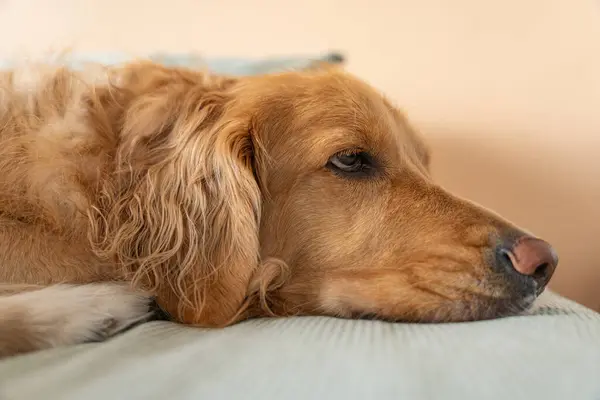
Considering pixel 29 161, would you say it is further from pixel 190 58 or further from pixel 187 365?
pixel 190 58

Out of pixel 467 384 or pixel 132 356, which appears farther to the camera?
pixel 132 356

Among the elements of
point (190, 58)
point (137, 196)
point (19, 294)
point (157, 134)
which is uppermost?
point (190, 58)

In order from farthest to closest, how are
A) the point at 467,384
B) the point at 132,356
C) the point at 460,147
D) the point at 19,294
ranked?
the point at 460,147 → the point at 19,294 → the point at 132,356 → the point at 467,384

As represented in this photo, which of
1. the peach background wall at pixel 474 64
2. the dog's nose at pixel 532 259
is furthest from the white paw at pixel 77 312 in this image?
the peach background wall at pixel 474 64

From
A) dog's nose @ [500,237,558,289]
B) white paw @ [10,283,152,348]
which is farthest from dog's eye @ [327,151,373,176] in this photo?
white paw @ [10,283,152,348]

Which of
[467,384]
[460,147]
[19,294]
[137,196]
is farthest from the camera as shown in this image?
[460,147]

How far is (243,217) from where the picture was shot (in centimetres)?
130

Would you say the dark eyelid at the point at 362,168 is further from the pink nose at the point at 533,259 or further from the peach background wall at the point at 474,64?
the peach background wall at the point at 474,64

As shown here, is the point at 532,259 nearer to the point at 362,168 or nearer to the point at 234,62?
the point at 362,168

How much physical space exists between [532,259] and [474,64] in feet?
5.59

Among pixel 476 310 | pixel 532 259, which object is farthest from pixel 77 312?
pixel 532 259

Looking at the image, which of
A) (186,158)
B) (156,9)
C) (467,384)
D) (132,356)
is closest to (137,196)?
(186,158)

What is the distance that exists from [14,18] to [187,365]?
273cm

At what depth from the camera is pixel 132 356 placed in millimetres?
896
